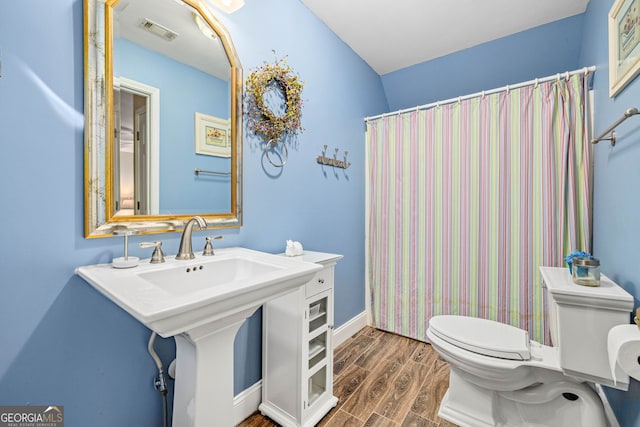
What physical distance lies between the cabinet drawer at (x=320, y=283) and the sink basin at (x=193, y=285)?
1.10ft

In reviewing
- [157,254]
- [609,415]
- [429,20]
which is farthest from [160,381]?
[429,20]

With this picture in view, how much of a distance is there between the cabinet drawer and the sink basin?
1.10 feet

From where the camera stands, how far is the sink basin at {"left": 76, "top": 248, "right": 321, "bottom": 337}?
0.68 m

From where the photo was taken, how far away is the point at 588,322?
112 cm

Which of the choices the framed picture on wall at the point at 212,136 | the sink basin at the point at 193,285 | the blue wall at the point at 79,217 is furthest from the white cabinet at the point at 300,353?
the framed picture on wall at the point at 212,136

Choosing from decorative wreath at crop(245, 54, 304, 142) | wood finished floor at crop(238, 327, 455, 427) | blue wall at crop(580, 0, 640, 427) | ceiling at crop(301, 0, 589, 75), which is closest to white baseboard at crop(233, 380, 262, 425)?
wood finished floor at crop(238, 327, 455, 427)

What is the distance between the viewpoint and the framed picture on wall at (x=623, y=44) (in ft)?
3.24

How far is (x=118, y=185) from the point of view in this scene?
1077 mm

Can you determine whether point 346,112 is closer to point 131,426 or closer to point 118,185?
point 118,185

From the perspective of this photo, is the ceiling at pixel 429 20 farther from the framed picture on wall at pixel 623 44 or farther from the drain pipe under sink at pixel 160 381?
the drain pipe under sink at pixel 160 381

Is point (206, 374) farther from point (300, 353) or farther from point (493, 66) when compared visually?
point (493, 66)

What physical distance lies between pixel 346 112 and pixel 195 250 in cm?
171

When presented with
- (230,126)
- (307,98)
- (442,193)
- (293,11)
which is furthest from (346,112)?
(230,126)

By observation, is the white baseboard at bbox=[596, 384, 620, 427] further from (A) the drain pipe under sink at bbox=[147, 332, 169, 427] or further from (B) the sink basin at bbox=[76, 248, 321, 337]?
(A) the drain pipe under sink at bbox=[147, 332, 169, 427]
